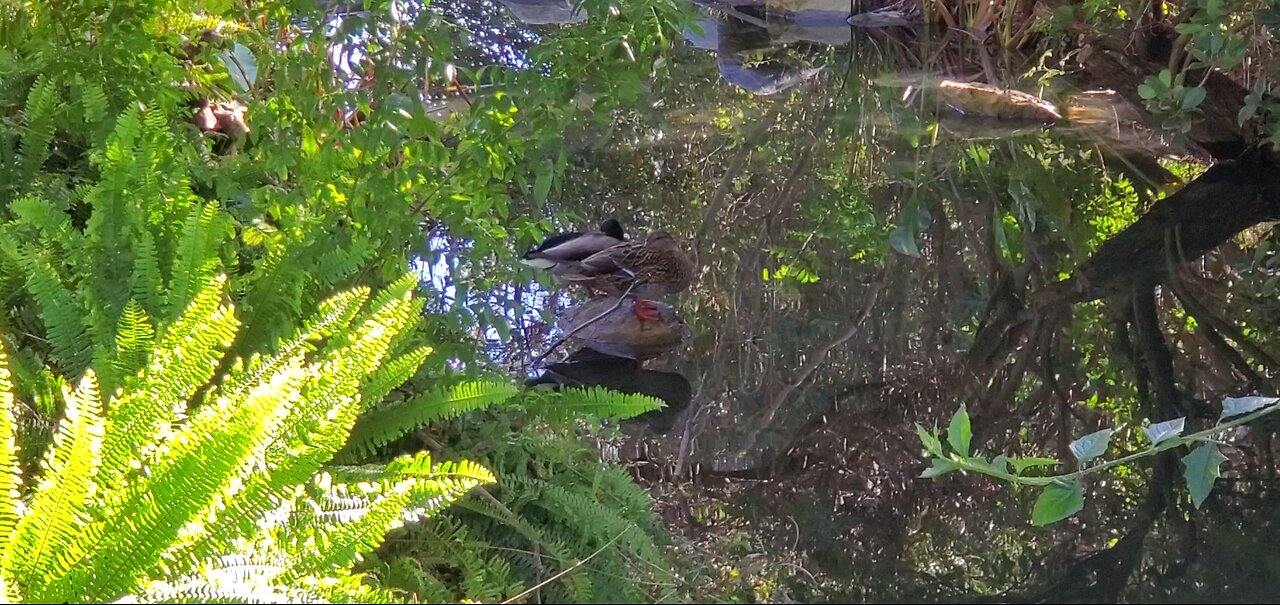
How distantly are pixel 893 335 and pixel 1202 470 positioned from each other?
515mm

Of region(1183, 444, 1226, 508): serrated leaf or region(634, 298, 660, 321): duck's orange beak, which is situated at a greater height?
region(634, 298, 660, 321): duck's orange beak

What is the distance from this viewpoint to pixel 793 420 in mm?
1135

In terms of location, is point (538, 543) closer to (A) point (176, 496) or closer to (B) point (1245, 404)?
(A) point (176, 496)

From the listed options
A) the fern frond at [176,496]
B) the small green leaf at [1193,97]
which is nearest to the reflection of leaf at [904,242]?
the small green leaf at [1193,97]

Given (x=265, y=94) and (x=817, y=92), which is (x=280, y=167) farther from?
(x=817, y=92)

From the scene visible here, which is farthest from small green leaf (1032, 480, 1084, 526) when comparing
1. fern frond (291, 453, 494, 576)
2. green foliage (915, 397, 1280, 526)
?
fern frond (291, 453, 494, 576)

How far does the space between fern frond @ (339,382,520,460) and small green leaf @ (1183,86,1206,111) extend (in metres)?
1.73

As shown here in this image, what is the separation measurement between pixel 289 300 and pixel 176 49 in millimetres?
684

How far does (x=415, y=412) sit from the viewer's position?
3.30 feet

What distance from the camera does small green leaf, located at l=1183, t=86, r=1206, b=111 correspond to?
6.70 ft

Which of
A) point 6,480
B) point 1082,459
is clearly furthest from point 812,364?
point 6,480

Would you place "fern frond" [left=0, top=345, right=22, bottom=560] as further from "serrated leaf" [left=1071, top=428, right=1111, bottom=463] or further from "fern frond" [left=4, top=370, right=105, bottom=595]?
"serrated leaf" [left=1071, top=428, right=1111, bottom=463]

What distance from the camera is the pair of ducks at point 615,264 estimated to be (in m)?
1.47

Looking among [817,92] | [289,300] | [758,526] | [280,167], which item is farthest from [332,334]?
[817,92]
